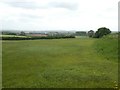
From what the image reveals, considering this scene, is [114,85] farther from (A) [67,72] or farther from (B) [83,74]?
(A) [67,72]

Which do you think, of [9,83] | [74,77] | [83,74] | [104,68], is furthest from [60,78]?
[104,68]

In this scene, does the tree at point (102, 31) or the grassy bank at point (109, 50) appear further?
the tree at point (102, 31)

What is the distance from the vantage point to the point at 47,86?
11422 millimetres

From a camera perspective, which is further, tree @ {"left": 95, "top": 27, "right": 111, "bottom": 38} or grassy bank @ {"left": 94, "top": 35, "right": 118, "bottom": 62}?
tree @ {"left": 95, "top": 27, "right": 111, "bottom": 38}

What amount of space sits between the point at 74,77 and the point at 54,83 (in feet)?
5.43

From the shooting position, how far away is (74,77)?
13.2 metres

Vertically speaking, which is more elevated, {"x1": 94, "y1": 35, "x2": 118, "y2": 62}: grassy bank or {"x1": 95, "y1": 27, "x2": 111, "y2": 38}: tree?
{"x1": 95, "y1": 27, "x2": 111, "y2": 38}: tree

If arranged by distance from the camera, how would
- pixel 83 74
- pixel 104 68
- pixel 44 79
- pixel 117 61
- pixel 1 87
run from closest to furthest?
pixel 1 87 < pixel 44 79 < pixel 83 74 < pixel 104 68 < pixel 117 61

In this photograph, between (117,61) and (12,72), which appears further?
(117,61)

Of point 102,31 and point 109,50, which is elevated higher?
point 102,31

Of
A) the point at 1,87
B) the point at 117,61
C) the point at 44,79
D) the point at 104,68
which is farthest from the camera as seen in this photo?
the point at 117,61

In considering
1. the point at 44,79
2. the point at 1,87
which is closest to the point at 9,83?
the point at 1,87

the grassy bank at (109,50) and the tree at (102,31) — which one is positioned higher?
the tree at (102,31)

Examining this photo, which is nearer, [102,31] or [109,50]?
[109,50]
